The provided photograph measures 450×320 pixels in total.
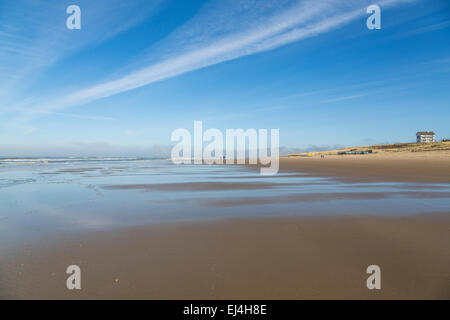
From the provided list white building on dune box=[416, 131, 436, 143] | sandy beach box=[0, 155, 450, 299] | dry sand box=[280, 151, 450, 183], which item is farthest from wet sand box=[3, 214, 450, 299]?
white building on dune box=[416, 131, 436, 143]

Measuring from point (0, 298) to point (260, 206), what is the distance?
5.11 meters

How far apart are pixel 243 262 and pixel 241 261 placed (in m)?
0.04

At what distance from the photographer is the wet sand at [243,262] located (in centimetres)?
249

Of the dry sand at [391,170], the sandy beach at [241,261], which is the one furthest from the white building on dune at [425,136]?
the sandy beach at [241,261]

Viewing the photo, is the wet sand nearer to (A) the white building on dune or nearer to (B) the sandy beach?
(B) the sandy beach

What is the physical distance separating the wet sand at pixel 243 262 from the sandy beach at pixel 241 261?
1 centimetres

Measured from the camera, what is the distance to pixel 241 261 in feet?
10.2

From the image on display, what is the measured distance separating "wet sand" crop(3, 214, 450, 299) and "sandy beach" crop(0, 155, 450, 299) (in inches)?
0.4

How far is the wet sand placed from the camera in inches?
97.9

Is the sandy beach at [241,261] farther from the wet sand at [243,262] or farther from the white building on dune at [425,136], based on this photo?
the white building on dune at [425,136]

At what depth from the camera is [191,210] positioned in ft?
19.9

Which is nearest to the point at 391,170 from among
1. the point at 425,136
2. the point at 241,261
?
the point at 241,261

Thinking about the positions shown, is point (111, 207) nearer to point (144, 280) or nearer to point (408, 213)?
point (144, 280)
